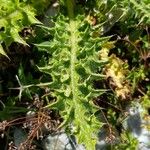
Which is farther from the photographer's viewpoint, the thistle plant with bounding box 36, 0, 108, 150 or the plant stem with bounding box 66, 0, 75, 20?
the plant stem with bounding box 66, 0, 75, 20

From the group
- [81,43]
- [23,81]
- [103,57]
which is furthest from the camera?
[103,57]

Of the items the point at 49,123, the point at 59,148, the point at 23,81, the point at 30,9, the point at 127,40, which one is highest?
the point at 30,9

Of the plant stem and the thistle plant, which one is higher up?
the plant stem

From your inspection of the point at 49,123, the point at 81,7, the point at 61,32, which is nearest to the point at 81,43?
the point at 61,32

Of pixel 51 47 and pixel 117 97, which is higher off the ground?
pixel 51 47

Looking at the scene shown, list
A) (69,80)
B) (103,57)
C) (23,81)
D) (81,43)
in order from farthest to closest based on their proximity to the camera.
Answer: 1. (103,57)
2. (23,81)
3. (81,43)
4. (69,80)

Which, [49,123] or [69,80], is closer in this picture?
[69,80]

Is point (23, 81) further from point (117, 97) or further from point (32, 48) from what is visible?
point (117, 97)

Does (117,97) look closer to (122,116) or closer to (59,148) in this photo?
(122,116)
